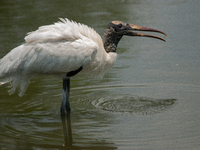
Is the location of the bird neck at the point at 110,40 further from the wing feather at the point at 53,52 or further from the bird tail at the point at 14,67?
the bird tail at the point at 14,67

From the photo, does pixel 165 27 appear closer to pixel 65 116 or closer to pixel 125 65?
pixel 125 65

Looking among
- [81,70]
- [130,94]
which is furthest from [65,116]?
[130,94]

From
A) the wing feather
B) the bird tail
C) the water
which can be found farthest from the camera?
the bird tail

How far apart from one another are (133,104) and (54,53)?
5.56 feet

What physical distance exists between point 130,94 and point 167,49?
127 inches

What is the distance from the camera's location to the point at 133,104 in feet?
25.0

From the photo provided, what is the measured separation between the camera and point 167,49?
1098cm

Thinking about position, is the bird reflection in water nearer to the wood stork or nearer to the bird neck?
the wood stork

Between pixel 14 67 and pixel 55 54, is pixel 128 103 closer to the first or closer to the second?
pixel 55 54

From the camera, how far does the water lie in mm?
6297

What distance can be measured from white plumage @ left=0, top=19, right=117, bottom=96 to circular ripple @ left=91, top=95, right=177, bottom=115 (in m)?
0.84

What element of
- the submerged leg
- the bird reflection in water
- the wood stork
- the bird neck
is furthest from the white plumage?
the bird reflection in water

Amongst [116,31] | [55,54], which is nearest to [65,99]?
[55,54]

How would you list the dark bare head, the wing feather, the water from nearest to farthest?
the water, the wing feather, the dark bare head
